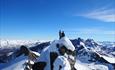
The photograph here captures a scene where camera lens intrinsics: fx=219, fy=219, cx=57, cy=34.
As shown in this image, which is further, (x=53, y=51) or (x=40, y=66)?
(x=40, y=66)

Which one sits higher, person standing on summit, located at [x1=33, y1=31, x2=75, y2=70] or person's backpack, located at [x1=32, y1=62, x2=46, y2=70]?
person standing on summit, located at [x1=33, y1=31, x2=75, y2=70]

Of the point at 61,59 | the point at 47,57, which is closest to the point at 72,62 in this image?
the point at 47,57

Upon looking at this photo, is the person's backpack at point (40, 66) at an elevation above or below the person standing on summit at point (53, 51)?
below

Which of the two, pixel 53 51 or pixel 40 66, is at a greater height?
pixel 53 51

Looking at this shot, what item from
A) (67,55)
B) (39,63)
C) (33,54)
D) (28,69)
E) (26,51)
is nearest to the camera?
(67,55)

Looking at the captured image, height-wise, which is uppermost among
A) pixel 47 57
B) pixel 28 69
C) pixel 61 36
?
pixel 61 36

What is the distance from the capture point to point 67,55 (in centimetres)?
6144

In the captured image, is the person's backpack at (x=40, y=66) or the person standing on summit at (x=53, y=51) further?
the person's backpack at (x=40, y=66)

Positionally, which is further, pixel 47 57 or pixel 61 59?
pixel 47 57

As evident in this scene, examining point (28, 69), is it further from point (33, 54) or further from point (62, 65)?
point (62, 65)

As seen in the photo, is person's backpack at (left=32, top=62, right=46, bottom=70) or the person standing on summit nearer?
the person standing on summit

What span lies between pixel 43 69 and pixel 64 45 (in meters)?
9.67

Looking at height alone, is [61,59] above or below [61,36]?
below

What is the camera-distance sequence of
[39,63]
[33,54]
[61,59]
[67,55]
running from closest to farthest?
[61,59], [67,55], [39,63], [33,54]
